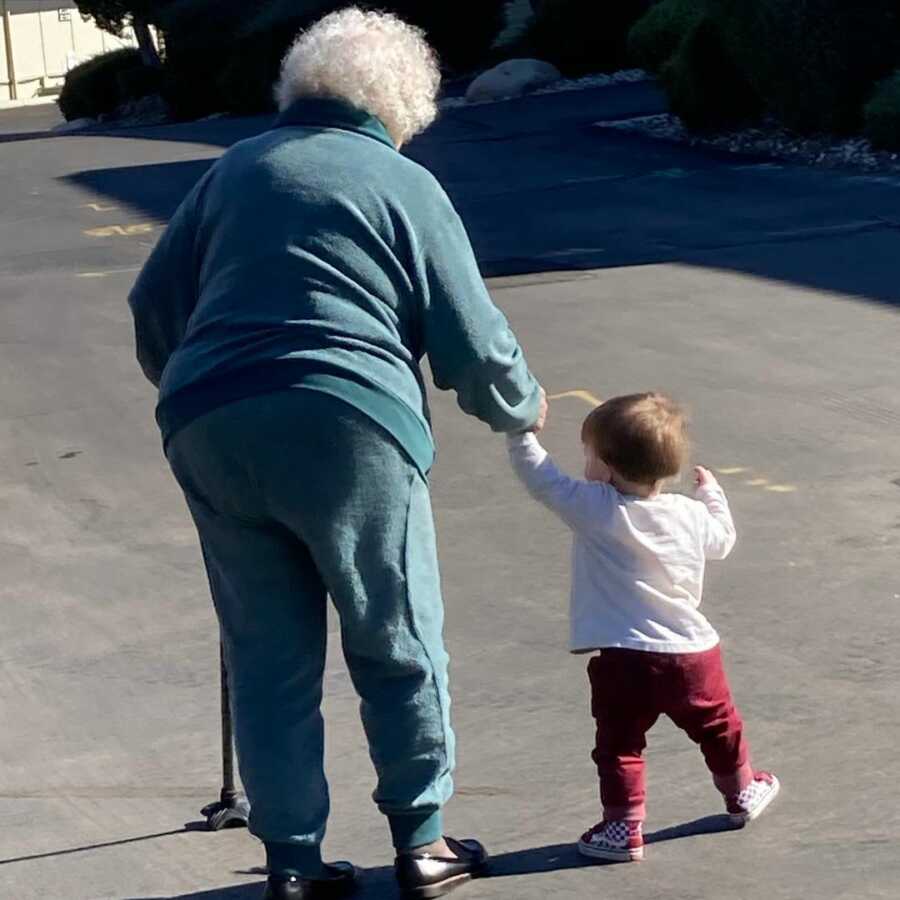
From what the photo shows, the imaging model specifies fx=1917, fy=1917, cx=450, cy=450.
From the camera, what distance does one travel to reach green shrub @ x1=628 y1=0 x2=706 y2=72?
20156 mm

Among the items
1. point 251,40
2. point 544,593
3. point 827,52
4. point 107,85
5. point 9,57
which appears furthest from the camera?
point 9,57

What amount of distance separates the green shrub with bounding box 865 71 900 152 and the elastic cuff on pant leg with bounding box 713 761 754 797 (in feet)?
40.0

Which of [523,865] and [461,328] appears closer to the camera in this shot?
[461,328]

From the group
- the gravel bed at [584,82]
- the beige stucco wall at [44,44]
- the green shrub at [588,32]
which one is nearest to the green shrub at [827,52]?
the gravel bed at [584,82]

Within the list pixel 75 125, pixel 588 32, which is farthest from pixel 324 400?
pixel 75 125

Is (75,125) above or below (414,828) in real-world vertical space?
below

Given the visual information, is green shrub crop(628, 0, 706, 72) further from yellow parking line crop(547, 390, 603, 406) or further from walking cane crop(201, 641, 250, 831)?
walking cane crop(201, 641, 250, 831)

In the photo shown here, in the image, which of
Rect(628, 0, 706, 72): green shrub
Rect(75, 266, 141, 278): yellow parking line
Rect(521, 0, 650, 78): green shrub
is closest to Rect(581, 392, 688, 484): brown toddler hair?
Rect(75, 266, 141, 278): yellow parking line

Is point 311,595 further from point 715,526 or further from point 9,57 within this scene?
point 9,57

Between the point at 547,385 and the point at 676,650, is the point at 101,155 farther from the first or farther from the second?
the point at 676,650

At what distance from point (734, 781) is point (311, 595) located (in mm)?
1060

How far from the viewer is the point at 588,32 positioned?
25.3 m

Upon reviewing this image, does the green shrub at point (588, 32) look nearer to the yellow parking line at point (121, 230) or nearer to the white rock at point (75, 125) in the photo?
the white rock at point (75, 125)

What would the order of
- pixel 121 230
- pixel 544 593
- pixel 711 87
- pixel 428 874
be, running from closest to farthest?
pixel 428 874 < pixel 544 593 < pixel 121 230 < pixel 711 87
